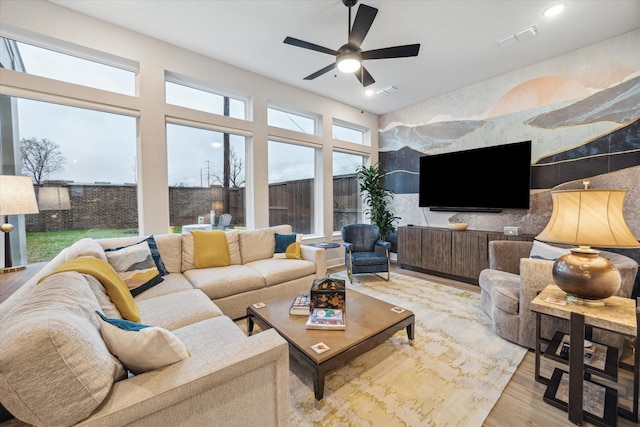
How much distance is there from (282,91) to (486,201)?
3.67 metres

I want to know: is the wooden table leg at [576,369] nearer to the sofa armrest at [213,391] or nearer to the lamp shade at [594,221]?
the lamp shade at [594,221]

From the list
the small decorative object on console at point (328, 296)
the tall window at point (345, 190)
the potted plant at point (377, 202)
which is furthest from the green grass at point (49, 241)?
the potted plant at point (377, 202)

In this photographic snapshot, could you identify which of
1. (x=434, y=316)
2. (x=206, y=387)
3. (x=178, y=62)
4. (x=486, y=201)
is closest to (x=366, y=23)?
(x=178, y=62)

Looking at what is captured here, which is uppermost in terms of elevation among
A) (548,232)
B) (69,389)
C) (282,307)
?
(548,232)

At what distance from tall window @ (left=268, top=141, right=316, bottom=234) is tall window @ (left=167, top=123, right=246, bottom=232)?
21.1 inches

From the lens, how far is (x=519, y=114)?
383 cm

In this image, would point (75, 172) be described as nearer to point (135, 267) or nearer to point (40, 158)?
point (40, 158)

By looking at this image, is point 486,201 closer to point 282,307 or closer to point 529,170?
point 529,170

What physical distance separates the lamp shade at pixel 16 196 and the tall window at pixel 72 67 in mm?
1477

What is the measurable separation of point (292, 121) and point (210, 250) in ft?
8.85

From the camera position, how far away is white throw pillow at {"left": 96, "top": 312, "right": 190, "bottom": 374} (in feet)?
3.22

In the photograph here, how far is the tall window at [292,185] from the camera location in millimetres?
4398

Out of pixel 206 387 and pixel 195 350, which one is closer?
pixel 206 387

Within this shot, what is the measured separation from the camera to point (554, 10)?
8.50ft
